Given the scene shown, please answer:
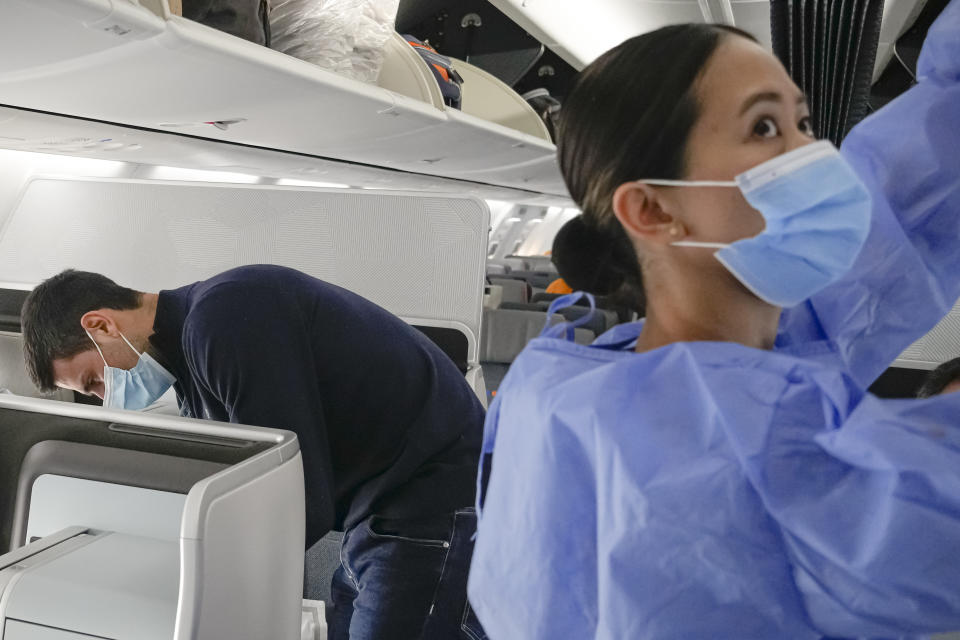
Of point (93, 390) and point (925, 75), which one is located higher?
point (925, 75)

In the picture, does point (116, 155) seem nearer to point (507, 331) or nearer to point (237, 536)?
point (507, 331)

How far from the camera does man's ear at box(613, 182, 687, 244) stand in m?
0.85

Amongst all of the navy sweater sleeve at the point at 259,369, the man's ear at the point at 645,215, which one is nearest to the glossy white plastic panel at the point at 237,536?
the navy sweater sleeve at the point at 259,369

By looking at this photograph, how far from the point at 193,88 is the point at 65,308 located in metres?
0.61

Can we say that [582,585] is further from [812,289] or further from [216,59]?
[216,59]

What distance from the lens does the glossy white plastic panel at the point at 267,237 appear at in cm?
A: 280

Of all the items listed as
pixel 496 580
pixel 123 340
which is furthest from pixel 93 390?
pixel 496 580

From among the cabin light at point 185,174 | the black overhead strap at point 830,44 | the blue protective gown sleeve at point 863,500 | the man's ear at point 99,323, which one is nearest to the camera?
the blue protective gown sleeve at point 863,500

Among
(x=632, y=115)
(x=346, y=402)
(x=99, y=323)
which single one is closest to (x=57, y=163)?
(x=99, y=323)

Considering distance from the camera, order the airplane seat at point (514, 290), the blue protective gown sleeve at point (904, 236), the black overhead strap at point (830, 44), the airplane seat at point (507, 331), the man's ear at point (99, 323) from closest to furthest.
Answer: the blue protective gown sleeve at point (904, 236)
the man's ear at point (99, 323)
the black overhead strap at point (830, 44)
the airplane seat at point (507, 331)
the airplane seat at point (514, 290)

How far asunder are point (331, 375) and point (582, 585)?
3.05ft

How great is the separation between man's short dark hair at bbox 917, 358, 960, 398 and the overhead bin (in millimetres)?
1737

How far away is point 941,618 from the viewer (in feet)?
2.30

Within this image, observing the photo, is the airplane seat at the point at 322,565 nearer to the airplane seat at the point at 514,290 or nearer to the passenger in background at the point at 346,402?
the passenger in background at the point at 346,402
